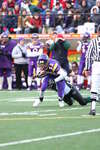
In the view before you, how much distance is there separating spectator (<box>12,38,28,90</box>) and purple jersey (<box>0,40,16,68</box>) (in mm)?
142

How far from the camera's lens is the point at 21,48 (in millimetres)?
23859

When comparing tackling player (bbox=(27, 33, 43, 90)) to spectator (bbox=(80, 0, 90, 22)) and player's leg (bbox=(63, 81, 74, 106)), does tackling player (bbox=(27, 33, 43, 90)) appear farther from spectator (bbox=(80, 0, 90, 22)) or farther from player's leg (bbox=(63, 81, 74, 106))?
player's leg (bbox=(63, 81, 74, 106))

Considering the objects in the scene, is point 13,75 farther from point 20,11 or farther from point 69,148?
point 69,148

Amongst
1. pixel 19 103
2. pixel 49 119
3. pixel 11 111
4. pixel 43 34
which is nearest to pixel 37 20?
pixel 43 34

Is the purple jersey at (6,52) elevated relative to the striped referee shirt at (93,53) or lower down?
lower down

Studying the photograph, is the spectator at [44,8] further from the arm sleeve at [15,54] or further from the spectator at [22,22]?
the arm sleeve at [15,54]

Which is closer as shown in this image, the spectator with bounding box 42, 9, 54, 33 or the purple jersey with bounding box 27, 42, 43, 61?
the purple jersey with bounding box 27, 42, 43, 61

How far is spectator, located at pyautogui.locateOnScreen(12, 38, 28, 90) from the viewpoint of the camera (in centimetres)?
2370

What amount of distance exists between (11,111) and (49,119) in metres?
2.03

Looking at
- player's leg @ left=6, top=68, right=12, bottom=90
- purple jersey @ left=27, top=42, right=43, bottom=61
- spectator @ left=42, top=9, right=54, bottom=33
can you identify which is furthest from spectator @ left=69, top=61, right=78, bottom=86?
spectator @ left=42, top=9, right=54, bottom=33

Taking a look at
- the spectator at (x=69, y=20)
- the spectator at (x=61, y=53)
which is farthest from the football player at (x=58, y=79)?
the spectator at (x=69, y=20)

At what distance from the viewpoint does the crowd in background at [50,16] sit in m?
25.8

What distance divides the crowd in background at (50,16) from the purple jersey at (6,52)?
100 inches

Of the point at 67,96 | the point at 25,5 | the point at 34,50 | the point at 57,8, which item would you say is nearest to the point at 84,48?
the point at 34,50
